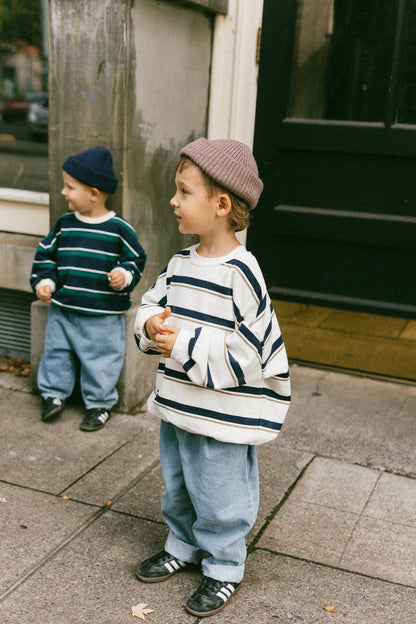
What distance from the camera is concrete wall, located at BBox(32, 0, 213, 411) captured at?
374 cm

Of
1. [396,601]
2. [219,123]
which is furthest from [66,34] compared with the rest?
[396,601]

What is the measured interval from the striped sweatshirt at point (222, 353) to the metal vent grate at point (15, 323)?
91.8 inches

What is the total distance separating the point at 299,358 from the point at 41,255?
1931 mm

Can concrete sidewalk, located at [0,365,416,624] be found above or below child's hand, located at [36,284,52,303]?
below

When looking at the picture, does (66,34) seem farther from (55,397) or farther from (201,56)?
(55,397)

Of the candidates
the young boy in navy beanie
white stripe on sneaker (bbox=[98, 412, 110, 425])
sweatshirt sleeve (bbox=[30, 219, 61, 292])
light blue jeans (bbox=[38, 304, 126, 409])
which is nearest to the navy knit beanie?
the young boy in navy beanie

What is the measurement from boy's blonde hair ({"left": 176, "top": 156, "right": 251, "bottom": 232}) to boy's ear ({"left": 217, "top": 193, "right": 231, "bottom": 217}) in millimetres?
16

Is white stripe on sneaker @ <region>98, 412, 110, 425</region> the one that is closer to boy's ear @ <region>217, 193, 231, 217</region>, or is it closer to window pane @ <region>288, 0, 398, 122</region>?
boy's ear @ <region>217, 193, 231, 217</region>

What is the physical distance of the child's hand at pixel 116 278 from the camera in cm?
371

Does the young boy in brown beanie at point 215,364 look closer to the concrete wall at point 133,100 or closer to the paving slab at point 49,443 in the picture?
the paving slab at point 49,443

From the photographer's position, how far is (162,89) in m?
4.05

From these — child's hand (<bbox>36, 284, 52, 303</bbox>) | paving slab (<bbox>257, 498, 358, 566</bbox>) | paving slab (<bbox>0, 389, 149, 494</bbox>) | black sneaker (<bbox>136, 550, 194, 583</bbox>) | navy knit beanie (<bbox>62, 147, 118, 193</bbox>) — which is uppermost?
navy knit beanie (<bbox>62, 147, 118, 193</bbox>)

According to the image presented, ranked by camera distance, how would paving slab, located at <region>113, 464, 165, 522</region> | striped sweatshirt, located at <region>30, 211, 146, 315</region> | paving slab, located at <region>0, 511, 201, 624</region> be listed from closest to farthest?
1. paving slab, located at <region>0, 511, 201, 624</region>
2. paving slab, located at <region>113, 464, 165, 522</region>
3. striped sweatshirt, located at <region>30, 211, 146, 315</region>

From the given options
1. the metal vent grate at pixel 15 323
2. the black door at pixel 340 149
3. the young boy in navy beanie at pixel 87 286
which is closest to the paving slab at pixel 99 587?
the young boy in navy beanie at pixel 87 286
